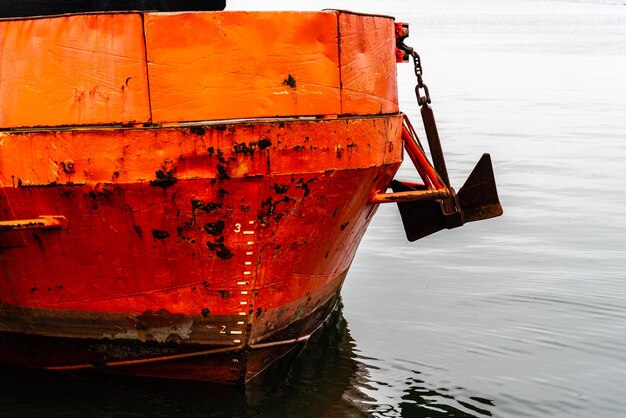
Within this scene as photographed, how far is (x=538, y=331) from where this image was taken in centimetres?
705

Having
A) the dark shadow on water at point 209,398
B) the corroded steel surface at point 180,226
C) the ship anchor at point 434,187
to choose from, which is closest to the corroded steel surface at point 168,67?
the corroded steel surface at point 180,226

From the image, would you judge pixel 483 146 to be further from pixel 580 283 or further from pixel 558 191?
pixel 580 283

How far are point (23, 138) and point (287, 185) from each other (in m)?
1.24

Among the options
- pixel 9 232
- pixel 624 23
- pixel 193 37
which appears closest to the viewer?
pixel 193 37

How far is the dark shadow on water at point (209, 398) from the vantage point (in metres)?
5.55

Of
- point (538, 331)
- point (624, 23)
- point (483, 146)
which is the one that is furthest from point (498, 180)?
point (624, 23)

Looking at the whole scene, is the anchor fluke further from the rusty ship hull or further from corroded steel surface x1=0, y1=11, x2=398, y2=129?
corroded steel surface x1=0, y1=11, x2=398, y2=129

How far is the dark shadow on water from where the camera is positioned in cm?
555

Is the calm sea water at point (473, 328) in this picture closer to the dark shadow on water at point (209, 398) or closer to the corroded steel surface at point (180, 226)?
the dark shadow on water at point (209, 398)

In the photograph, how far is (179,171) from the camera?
194 inches

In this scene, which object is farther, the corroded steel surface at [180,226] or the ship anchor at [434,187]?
the ship anchor at [434,187]

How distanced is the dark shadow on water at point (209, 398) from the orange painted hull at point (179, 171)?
0.37ft

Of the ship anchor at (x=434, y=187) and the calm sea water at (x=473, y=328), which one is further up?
the ship anchor at (x=434, y=187)

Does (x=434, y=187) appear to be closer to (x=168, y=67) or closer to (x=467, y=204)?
(x=467, y=204)
